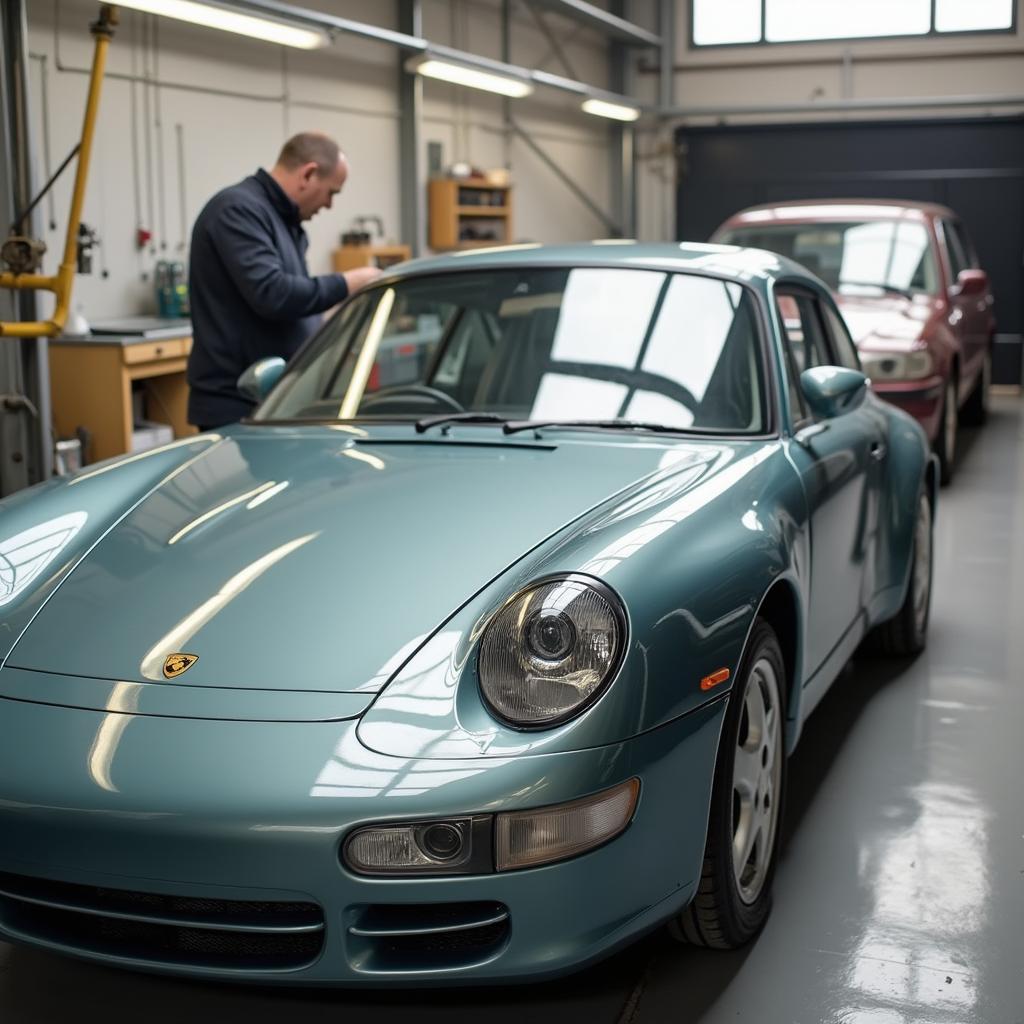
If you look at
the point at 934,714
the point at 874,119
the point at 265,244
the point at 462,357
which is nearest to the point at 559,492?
the point at 462,357

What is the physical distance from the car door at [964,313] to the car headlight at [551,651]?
248 inches

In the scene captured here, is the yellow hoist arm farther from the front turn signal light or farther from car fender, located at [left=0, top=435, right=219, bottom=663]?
the front turn signal light

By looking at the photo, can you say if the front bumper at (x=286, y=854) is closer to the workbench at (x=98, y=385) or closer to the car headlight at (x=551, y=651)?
the car headlight at (x=551, y=651)

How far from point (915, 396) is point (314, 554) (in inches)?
210

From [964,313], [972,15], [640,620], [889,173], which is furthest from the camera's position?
[889,173]

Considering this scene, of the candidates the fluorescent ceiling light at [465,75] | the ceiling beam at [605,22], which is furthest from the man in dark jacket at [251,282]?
the ceiling beam at [605,22]

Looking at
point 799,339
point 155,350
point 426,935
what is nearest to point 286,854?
point 426,935

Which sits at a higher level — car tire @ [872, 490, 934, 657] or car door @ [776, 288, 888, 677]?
car door @ [776, 288, 888, 677]

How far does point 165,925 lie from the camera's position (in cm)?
202

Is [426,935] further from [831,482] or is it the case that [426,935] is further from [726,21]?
[726,21]

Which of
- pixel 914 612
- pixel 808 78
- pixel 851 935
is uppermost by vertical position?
pixel 808 78

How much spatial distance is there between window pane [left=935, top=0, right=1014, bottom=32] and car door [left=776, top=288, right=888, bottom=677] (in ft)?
36.8

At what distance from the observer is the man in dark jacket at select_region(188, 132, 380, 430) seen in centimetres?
441

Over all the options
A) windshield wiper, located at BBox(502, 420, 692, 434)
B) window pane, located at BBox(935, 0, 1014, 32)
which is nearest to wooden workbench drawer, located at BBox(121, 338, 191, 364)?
windshield wiper, located at BBox(502, 420, 692, 434)
